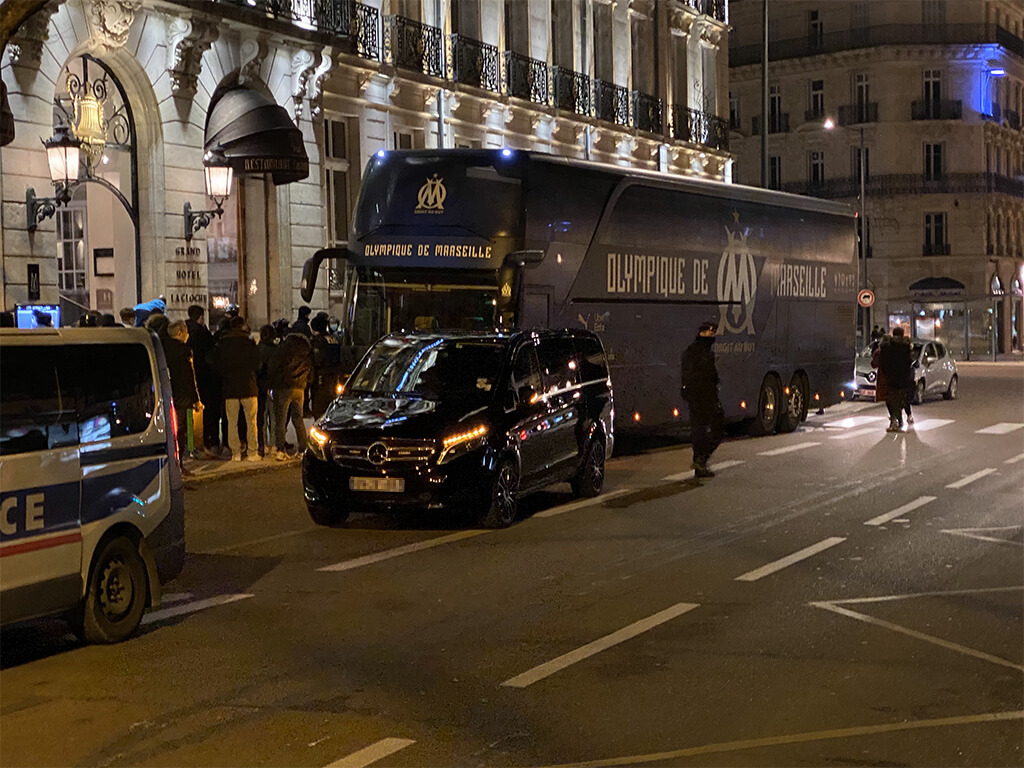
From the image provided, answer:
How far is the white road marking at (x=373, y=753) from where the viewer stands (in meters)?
6.44

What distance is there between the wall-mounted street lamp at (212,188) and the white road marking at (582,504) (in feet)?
33.2

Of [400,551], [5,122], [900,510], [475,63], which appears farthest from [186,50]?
[900,510]

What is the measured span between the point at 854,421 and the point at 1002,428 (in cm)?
296

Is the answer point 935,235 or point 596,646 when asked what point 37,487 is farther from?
point 935,235

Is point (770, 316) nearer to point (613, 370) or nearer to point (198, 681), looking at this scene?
point (613, 370)

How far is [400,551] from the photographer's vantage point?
12672 mm

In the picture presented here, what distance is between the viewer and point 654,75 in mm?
43344

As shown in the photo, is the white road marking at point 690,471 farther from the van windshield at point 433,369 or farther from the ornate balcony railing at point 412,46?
the ornate balcony railing at point 412,46

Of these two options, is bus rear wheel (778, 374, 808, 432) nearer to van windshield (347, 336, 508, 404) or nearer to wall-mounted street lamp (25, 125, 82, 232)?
van windshield (347, 336, 508, 404)

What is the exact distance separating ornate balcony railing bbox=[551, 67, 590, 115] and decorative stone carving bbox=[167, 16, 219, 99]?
1413 centimetres

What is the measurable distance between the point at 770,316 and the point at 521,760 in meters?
19.1

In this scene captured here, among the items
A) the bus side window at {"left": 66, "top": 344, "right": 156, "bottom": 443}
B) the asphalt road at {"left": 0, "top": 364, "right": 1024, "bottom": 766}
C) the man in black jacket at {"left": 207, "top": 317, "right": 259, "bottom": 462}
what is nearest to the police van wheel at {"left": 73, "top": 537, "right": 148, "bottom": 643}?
the asphalt road at {"left": 0, "top": 364, "right": 1024, "bottom": 766}

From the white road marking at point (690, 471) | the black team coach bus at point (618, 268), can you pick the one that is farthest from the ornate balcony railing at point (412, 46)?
the white road marking at point (690, 471)

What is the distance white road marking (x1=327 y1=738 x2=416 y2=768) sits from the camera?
254 inches
